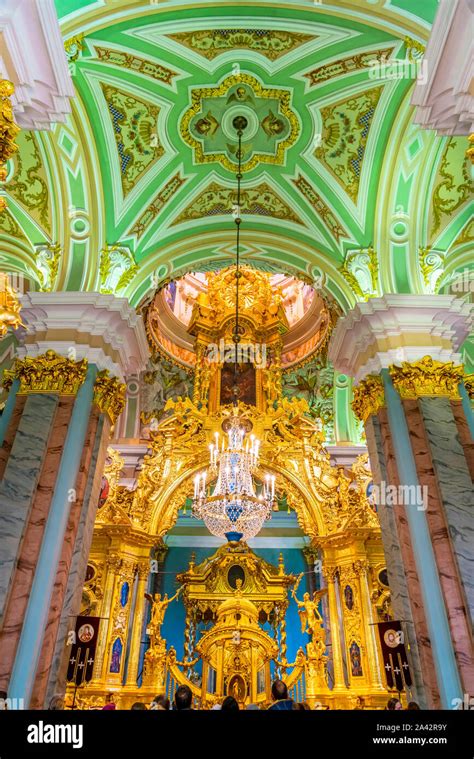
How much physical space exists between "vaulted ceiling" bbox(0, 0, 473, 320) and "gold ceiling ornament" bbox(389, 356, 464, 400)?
1.52m

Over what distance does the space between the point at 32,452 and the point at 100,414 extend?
3.72 feet

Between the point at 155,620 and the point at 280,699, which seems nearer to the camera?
the point at 280,699

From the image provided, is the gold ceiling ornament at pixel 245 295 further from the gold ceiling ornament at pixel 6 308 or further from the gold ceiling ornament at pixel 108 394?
the gold ceiling ornament at pixel 6 308

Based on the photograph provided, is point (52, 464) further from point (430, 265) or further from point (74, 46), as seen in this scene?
point (430, 265)

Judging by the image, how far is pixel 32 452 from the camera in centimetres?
647

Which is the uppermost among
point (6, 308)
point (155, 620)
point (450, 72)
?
point (450, 72)

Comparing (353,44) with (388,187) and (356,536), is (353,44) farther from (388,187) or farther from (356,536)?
(356,536)

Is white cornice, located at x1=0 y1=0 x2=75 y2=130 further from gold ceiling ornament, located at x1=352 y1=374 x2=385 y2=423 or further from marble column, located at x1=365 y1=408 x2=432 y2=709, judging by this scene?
marble column, located at x1=365 y1=408 x2=432 y2=709

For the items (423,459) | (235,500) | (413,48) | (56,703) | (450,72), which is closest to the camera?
(450,72)

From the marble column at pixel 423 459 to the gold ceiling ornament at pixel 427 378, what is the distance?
0.01m

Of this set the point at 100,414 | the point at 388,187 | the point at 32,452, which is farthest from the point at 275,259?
the point at 32,452

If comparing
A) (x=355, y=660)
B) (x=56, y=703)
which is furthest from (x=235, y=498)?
(x=56, y=703)

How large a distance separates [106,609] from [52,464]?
493 centimetres

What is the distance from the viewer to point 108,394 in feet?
24.5
